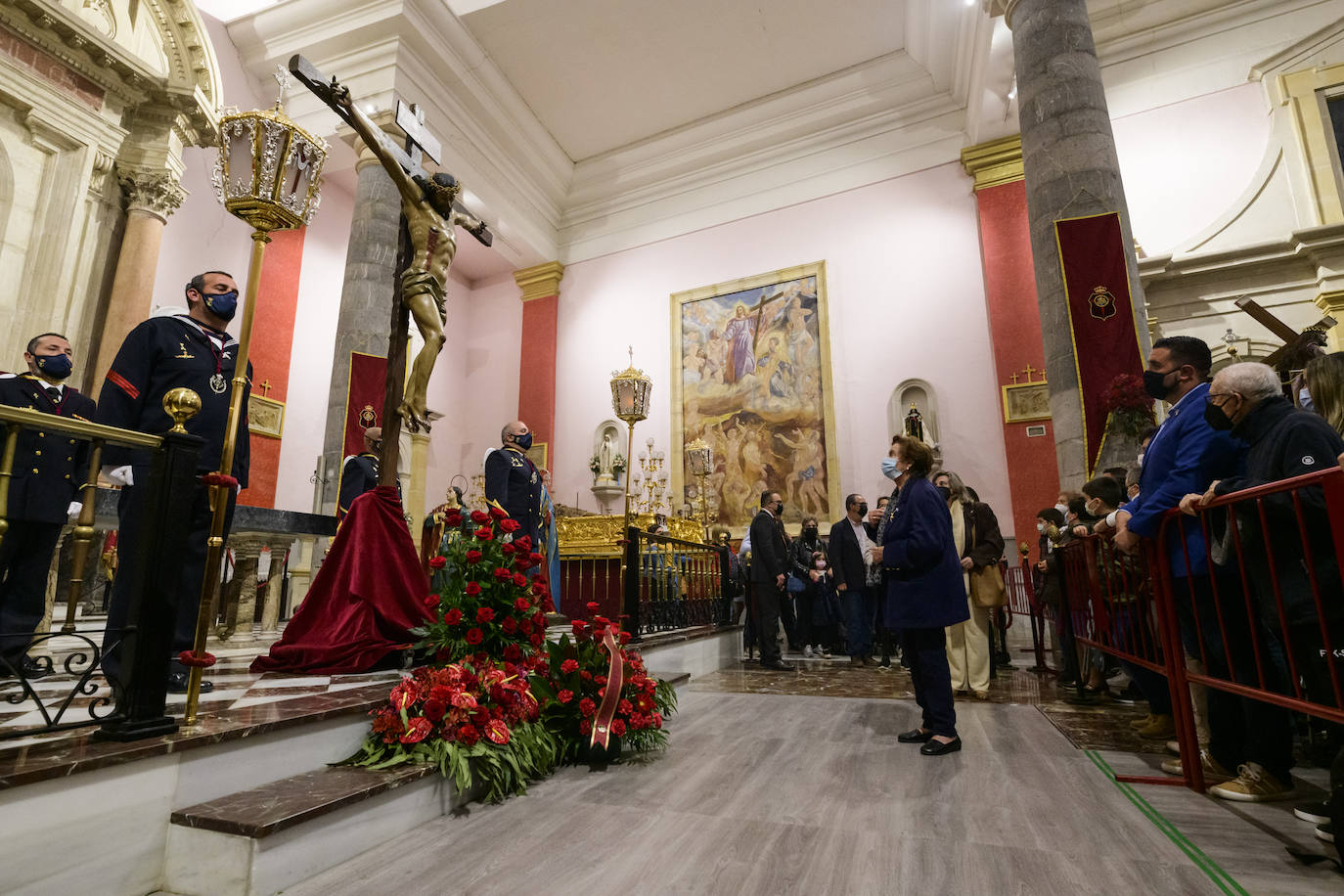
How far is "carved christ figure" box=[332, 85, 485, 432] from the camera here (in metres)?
3.33

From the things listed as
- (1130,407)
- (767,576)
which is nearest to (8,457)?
(767,576)

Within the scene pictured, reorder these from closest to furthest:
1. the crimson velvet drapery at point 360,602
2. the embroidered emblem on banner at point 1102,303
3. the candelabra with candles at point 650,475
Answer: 1. the crimson velvet drapery at point 360,602
2. the embroidered emblem on banner at point 1102,303
3. the candelabra with candles at point 650,475

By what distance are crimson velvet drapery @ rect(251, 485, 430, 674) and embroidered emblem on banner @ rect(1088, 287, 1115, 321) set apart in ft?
16.7

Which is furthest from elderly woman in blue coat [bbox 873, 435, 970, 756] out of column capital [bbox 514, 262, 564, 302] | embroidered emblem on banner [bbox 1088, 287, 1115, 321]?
column capital [bbox 514, 262, 564, 302]

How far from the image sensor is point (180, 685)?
2.63 metres

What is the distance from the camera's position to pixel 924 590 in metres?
3.22

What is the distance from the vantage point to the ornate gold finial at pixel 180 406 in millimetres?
2096

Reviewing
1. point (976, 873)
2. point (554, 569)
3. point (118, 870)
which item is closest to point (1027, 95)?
point (554, 569)

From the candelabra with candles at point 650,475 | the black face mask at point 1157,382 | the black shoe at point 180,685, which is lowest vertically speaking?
the black shoe at point 180,685

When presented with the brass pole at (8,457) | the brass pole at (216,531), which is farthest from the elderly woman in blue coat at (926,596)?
the brass pole at (8,457)

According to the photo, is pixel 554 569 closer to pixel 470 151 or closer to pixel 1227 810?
pixel 1227 810

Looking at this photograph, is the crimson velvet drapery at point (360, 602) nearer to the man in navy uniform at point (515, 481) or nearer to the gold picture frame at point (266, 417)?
the man in navy uniform at point (515, 481)

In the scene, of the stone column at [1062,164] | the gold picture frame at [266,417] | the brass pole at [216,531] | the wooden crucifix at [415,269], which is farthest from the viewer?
the gold picture frame at [266,417]

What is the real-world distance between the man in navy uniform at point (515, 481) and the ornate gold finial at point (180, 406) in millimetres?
2793
